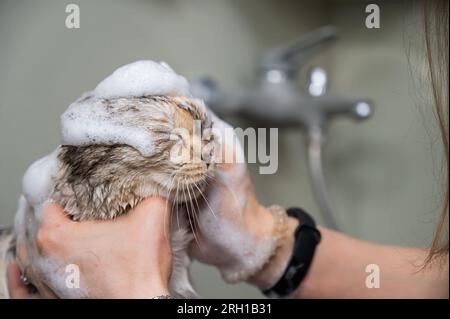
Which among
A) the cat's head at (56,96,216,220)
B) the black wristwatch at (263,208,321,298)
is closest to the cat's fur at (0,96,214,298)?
the cat's head at (56,96,216,220)

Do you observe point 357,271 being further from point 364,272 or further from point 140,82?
point 140,82

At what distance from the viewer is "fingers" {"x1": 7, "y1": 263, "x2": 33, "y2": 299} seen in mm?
538

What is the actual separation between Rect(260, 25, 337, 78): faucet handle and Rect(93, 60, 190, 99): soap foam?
1.29 ft

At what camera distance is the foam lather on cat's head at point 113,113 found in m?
0.46

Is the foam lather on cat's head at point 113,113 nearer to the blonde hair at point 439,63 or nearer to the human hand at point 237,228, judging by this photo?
the human hand at point 237,228

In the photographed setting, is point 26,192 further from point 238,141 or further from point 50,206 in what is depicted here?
point 238,141

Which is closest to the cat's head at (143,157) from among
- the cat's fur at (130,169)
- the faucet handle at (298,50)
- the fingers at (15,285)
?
the cat's fur at (130,169)

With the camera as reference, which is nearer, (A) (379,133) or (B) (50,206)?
(B) (50,206)

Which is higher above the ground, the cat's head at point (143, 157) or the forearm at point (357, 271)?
the cat's head at point (143, 157)

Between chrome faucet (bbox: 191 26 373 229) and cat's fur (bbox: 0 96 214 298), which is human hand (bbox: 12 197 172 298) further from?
chrome faucet (bbox: 191 26 373 229)

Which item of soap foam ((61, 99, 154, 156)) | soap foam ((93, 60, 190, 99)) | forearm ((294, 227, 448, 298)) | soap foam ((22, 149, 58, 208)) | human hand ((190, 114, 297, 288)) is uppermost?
soap foam ((93, 60, 190, 99))

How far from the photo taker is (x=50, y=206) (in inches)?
19.9

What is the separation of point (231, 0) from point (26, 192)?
345mm
